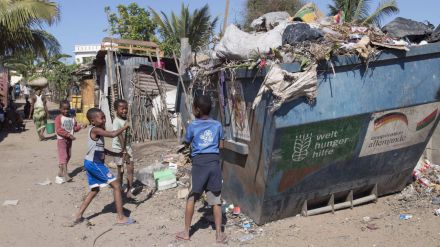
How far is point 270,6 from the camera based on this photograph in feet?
63.0

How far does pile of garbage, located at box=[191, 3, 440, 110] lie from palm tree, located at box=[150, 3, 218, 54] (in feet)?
39.7

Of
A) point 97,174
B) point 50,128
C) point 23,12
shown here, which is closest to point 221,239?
point 97,174

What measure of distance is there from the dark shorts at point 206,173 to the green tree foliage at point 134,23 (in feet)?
54.9

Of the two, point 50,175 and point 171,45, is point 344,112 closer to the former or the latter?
point 50,175

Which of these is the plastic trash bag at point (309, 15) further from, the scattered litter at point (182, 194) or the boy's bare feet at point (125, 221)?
the boy's bare feet at point (125, 221)

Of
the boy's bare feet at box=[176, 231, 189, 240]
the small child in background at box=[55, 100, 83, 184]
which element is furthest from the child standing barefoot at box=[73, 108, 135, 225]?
the small child in background at box=[55, 100, 83, 184]

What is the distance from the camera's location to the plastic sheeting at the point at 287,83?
3.59 metres

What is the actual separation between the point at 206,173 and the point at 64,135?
11.6ft

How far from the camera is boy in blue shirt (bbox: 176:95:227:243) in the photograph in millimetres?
3918

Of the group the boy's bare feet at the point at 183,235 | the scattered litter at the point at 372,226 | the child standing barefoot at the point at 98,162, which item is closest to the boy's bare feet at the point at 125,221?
the child standing barefoot at the point at 98,162

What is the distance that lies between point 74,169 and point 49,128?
561 cm

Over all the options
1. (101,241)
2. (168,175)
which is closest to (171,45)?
(168,175)

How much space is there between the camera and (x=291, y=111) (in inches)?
148

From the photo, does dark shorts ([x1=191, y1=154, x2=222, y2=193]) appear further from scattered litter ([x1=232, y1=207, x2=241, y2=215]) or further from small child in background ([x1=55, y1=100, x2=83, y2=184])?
small child in background ([x1=55, y1=100, x2=83, y2=184])
